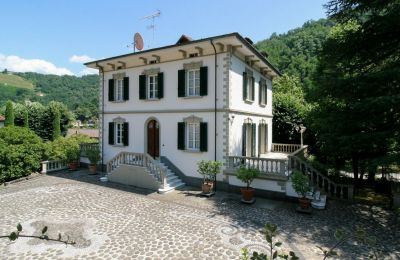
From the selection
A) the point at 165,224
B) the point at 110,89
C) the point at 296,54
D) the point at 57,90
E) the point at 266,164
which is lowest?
the point at 165,224

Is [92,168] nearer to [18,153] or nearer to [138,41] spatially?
[18,153]

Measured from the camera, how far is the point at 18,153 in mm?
17594

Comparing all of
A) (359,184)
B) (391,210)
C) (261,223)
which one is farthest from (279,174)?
(359,184)

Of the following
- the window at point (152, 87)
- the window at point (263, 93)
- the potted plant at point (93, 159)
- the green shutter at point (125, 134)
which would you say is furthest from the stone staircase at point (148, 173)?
the window at point (263, 93)

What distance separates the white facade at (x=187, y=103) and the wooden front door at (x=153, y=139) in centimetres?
7

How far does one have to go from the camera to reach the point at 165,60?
16094 mm

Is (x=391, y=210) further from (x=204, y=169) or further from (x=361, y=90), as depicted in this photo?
(x=204, y=169)

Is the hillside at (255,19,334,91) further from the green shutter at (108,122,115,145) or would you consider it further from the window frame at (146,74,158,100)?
the green shutter at (108,122,115,145)

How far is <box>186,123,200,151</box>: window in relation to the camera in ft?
49.7

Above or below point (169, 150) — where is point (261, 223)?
below

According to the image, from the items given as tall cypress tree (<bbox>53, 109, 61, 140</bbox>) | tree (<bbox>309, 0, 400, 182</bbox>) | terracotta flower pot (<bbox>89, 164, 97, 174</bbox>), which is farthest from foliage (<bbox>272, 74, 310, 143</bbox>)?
tall cypress tree (<bbox>53, 109, 61, 140</bbox>)

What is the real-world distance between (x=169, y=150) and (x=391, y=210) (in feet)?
38.2

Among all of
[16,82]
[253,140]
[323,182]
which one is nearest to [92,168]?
[253,140]

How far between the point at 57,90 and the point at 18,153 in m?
150
